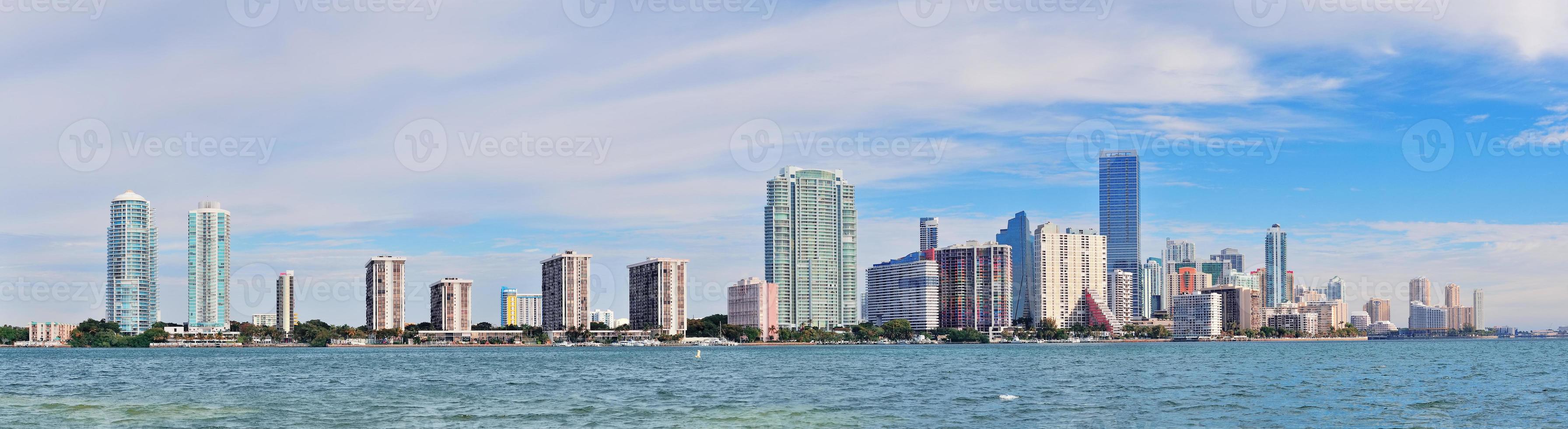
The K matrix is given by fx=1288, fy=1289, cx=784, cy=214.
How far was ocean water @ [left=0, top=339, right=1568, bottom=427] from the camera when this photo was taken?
5866 centimetres

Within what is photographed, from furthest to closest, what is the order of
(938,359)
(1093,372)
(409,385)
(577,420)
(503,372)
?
(938,359) < (503,372) < (1093,372) < (409,385) < (577,420)

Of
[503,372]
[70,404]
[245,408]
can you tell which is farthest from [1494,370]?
[70,404]

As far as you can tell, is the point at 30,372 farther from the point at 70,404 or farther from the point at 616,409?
the point at 616,409

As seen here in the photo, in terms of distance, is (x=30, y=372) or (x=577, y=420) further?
(x=30, y=372)

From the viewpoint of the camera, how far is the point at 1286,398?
7119 centimetres

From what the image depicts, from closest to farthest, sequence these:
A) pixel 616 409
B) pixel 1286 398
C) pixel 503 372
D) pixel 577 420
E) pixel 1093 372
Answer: pixel 577 420, pixel 616 409, pixel 1286 398, pixel 1093 372, pixel 503 372

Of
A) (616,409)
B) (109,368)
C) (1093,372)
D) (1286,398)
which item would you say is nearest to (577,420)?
(616,409)

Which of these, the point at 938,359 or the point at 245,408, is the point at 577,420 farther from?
the point at 938,359

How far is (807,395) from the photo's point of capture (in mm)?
76062

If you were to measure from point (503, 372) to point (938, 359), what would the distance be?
194 feet

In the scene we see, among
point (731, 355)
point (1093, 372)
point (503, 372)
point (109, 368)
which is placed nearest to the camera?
point (1093, 372)

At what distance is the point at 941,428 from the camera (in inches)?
2165

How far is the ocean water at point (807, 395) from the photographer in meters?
58.7

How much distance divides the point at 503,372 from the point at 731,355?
271 ft
